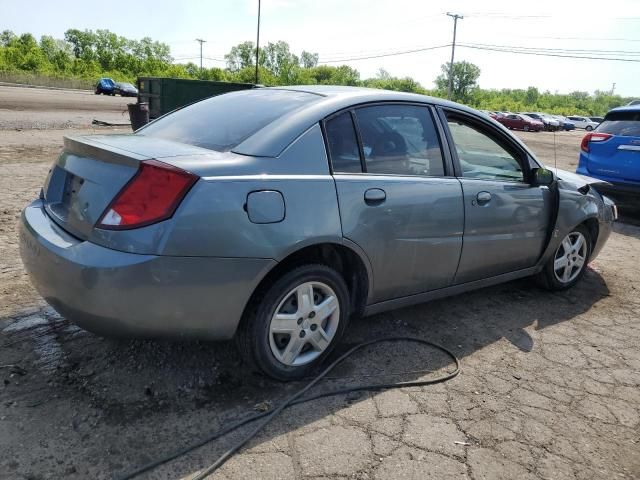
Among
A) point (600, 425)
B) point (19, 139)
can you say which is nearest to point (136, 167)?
point (600, 425)

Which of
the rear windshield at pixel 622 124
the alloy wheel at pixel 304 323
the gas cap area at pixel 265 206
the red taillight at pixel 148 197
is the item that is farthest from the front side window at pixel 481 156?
the rear windshield at pixel 622 124

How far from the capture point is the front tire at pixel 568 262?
447 centimetres

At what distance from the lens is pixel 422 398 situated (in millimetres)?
2887

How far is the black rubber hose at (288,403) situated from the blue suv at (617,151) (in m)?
5.50

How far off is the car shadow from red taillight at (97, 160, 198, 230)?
92cm

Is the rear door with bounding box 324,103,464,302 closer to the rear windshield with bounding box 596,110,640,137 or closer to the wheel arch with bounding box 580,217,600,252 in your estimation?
the wheel arch with bounding box 580,217,600,252

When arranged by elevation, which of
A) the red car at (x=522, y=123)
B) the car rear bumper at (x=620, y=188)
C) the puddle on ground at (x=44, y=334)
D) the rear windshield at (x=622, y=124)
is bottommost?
the puddle on ground at (x=44, y=334)

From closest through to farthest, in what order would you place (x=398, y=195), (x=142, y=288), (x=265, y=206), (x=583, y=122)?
(x=142, y=288)
(x=265, y=206)
(x=398, y=195)
(x=583, y=122)

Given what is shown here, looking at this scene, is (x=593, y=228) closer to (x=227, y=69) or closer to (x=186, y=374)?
(x=186, y=374)

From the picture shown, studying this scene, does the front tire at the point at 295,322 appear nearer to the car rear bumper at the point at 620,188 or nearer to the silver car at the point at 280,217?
the silver car at the point at 280,217

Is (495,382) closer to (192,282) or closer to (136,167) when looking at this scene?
(192,282)

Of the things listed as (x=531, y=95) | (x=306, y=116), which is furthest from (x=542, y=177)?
(x=531, y=95)

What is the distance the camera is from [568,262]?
457cm

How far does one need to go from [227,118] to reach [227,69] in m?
112
